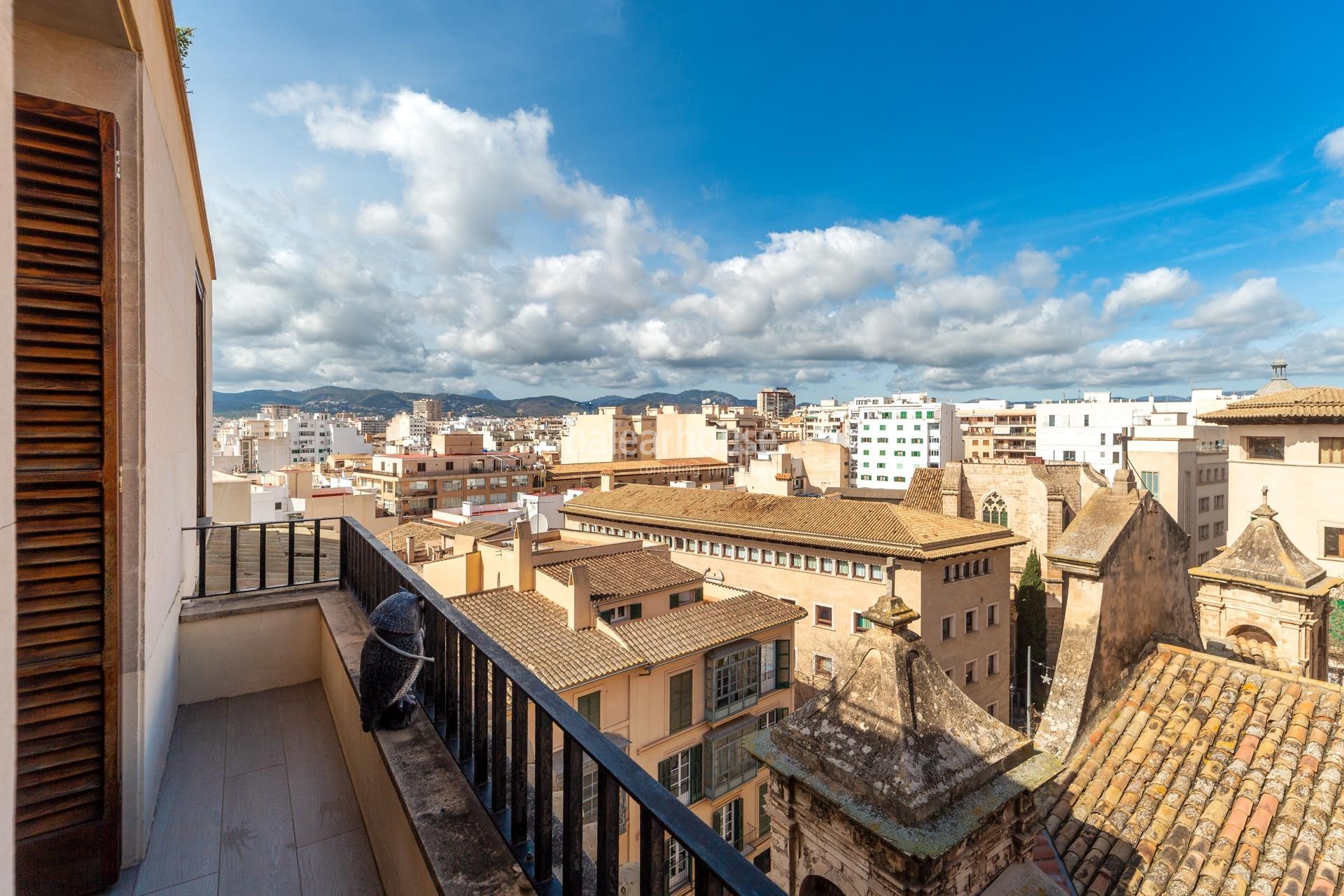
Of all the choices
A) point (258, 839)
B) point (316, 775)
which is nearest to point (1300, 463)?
point (316, 775)

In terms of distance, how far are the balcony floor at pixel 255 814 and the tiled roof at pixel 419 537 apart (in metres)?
19.4

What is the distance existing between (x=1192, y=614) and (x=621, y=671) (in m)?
10.2

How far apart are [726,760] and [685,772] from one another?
110 centimetres

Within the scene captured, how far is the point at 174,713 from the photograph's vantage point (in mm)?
4078

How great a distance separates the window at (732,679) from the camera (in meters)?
15.6

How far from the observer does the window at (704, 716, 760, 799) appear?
50.7 feet

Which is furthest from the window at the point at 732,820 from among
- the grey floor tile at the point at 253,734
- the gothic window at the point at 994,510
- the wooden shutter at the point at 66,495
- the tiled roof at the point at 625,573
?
the gothic window at the point at 994,510

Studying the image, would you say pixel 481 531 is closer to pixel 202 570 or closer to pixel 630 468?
pixel 202 570

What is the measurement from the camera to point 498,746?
7.27ft

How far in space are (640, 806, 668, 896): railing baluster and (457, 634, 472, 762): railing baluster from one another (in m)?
1.30

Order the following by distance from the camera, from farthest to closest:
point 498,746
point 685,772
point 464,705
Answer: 1. point 685,772
2. point 464,705
3. point 498,746

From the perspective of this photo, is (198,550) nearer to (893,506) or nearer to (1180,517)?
(893,506)

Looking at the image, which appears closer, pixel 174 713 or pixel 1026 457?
pixel 174 713

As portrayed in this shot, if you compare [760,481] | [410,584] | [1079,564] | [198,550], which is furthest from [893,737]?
[760,481]
